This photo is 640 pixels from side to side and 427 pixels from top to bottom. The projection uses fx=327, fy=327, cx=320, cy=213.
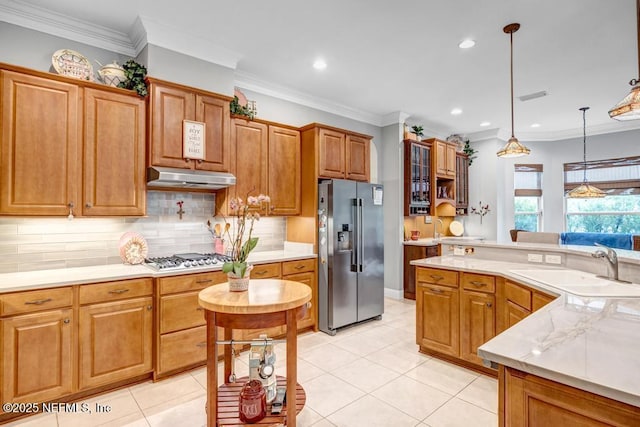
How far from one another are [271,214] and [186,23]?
6.58ft

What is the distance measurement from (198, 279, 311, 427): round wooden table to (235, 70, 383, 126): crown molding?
109 inches

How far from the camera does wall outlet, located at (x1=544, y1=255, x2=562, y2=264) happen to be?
2.80m

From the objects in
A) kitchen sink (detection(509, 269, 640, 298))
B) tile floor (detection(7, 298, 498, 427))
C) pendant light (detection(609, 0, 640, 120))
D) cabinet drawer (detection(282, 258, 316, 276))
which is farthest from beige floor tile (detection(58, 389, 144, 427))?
pendant light (detection(609, 0, 640, 120))

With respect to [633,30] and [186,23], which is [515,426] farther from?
[633,30]

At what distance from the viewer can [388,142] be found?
5516 millimetres

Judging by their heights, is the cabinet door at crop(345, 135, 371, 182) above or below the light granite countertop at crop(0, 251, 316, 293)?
above

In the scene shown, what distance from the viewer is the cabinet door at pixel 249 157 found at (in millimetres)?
3516

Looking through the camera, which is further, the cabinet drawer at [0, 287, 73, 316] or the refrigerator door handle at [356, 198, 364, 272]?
the refrigerator door handle at [356, 198, 364, 272]

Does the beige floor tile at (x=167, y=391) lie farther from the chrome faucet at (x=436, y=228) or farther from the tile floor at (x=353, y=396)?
the chrome faucet at (x=436, y=228)

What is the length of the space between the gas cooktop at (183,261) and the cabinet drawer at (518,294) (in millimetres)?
2480

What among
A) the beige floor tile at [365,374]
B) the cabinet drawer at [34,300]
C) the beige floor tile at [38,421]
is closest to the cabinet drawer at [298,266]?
the beige floor tile at [365,374]

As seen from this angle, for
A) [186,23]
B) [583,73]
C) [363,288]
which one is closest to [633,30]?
[583,73]

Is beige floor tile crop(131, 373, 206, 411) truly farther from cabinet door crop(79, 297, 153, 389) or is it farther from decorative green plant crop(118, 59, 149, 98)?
decorative green plant crop(118, 59, 149, 98)

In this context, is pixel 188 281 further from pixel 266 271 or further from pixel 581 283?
pixel 581 283
